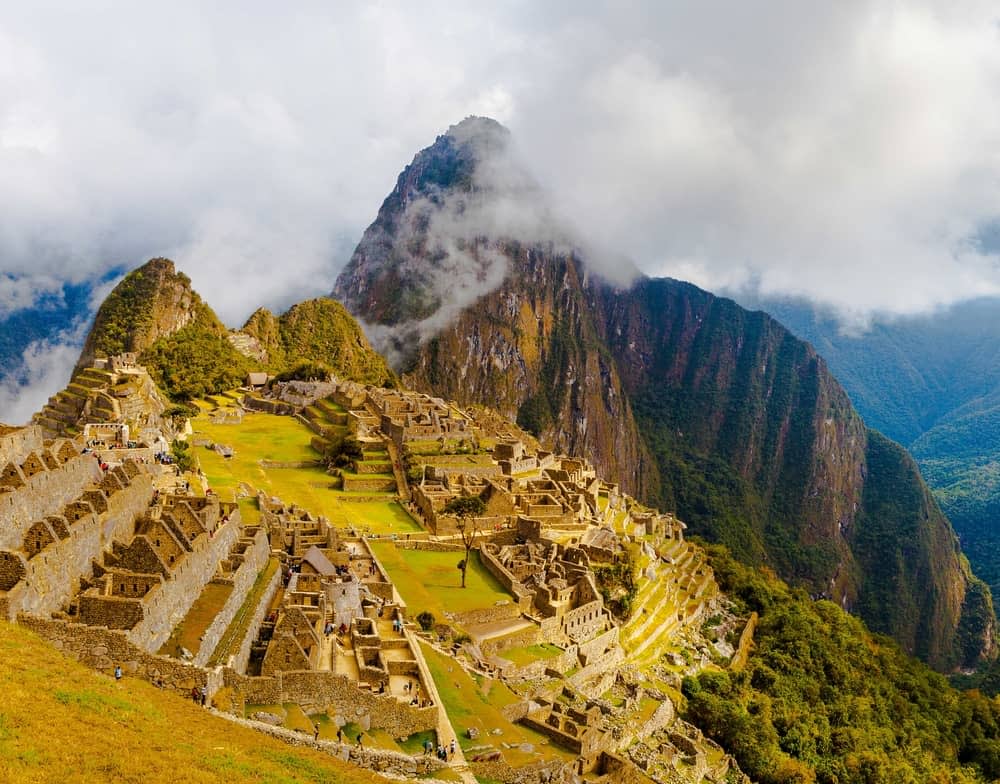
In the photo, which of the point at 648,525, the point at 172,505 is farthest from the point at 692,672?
the point at 172,505

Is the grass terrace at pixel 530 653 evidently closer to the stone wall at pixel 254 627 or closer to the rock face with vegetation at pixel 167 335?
the stone wall at pixel 254 627

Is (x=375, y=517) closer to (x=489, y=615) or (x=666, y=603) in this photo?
(x=489, y=615)

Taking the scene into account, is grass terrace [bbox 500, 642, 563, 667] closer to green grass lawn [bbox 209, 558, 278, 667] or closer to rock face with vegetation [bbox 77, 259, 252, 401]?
green grass lawn [bbox 209, 558, 278, 667]

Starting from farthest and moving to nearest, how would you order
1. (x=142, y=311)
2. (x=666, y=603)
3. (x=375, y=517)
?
(x=142, y=311)
(x=666, y=603)
(x=375, y=517)

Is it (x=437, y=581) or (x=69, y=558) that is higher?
(x=437, y=581)

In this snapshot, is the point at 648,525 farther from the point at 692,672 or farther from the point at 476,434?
the point at 692,672

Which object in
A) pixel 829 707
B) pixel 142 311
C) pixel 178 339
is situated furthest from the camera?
pixel 178 339

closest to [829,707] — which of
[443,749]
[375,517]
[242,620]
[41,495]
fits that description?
[375,517]
